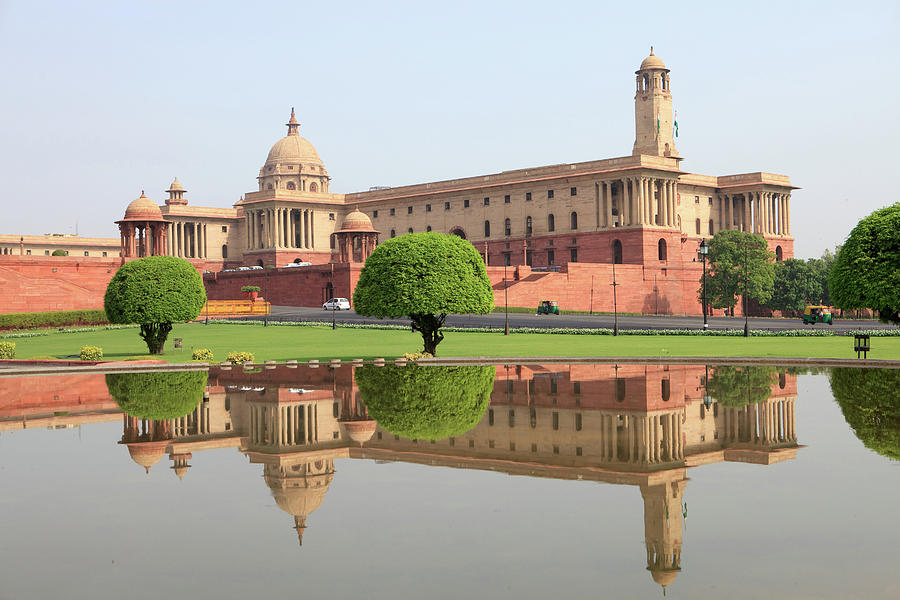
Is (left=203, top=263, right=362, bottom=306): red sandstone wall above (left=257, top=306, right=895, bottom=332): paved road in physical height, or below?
above

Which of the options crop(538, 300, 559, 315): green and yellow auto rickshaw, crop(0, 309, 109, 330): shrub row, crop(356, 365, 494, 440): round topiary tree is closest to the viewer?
crop(356, 365, 494, 440): round topiary tree

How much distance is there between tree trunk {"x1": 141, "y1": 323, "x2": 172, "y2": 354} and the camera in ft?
157

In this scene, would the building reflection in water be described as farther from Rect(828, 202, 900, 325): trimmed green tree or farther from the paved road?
the paved road

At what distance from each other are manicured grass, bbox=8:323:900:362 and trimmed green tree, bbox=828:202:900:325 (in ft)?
7.48

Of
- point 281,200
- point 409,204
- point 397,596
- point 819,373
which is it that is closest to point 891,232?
point 819,373

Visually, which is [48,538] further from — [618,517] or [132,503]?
[618,517]

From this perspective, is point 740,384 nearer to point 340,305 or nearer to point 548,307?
point 548,307

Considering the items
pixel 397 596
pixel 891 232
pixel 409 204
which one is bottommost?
pixel 397 596

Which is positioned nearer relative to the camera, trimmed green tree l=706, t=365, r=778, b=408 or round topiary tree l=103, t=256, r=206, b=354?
trimmed green tree l=706, t=365, r=778, b=408

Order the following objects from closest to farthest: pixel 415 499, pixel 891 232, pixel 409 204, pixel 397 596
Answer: pixel 397 596, pixel 415 499, pixel 891 232, pixel 409 204

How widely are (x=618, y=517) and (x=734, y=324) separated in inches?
2300

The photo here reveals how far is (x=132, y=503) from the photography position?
50.1 ft

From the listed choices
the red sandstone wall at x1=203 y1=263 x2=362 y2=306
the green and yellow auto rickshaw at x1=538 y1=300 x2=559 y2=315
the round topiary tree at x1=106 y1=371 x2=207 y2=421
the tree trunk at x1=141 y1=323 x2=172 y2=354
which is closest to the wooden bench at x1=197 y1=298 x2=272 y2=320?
the red sandstone wall at x1=203 y1=263 x2=362 y2=306

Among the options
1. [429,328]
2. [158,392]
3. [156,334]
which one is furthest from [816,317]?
[158,392]
